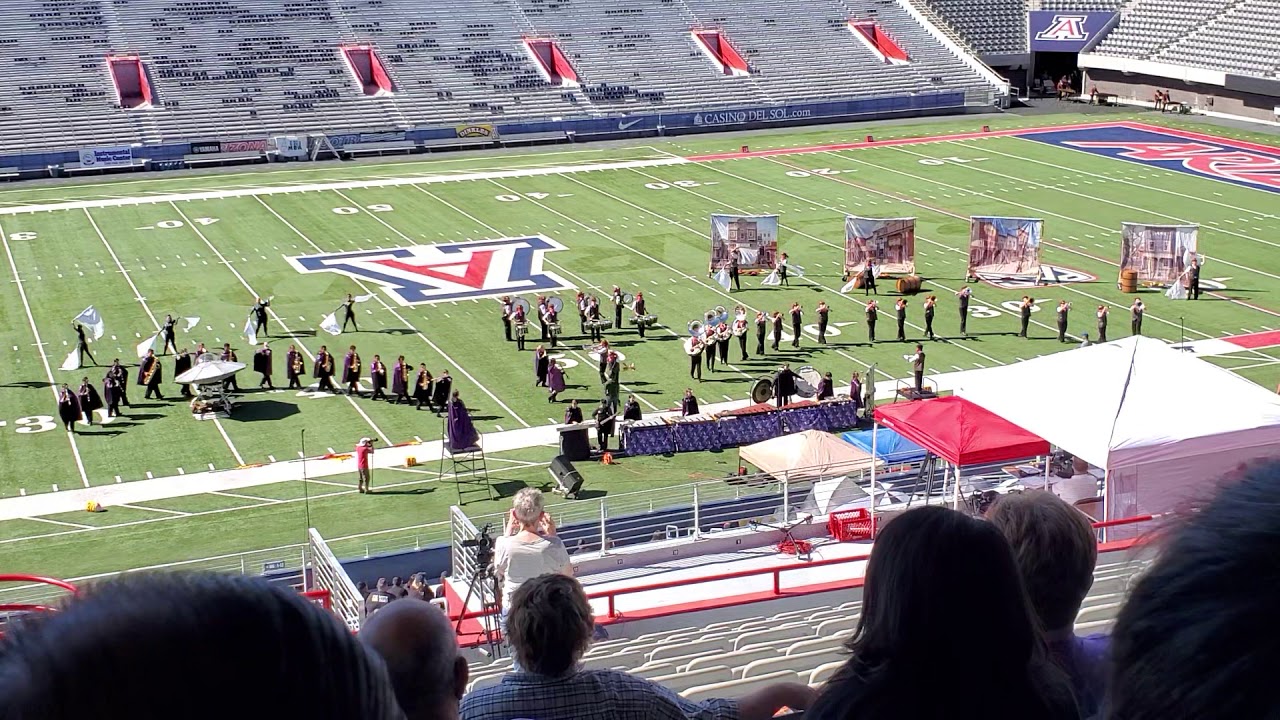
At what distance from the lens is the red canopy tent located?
47.5 ft

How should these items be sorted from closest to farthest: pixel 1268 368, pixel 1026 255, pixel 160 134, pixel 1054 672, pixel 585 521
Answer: pixel 1054 672 < pixel 585 521 < pixel 1268 368 < pixel 1026 255 < pixel 160 134

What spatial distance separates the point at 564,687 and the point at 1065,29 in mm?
66348

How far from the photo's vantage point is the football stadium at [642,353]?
2.68 meters

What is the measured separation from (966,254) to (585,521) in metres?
20.6

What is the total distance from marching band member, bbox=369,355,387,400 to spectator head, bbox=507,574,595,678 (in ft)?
70.3

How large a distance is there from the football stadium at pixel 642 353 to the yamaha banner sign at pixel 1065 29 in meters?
0.26

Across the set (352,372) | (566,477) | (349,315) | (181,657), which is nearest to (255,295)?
(349,315)

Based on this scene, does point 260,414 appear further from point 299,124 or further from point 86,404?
point 299,124

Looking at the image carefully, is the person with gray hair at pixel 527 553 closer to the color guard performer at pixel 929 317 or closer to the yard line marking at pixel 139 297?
the yard line marking at pixel 139 297

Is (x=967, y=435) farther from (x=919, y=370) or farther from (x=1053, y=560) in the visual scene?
(x=1053, y=560)

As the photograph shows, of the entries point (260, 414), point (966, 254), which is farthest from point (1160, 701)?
point (966, 254)

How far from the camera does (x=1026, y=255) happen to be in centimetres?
3266

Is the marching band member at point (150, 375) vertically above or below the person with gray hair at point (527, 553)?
below

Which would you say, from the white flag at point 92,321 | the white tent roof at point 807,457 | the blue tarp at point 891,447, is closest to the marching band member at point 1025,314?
the blue tarp at point 891,447
